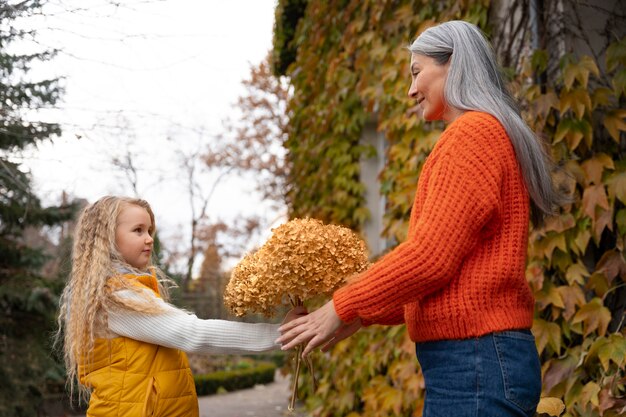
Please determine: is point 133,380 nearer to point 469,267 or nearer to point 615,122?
point 469,267

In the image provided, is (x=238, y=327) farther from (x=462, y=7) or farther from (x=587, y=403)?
(x=462, y=7)

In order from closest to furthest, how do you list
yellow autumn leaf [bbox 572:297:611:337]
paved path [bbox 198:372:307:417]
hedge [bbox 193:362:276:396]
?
yellow autumn leaf [bbox 572:297:611:337] < paved path [bbox 198:372:307:417] < hedge [bbox 193:362:276:396]

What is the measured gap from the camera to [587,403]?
2971 mm

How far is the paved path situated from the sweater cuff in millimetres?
5107

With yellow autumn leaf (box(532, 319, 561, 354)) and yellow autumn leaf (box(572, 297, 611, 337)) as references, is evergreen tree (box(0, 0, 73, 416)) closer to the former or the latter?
yellow autumn leaf (box(532, 319, 561, 354))

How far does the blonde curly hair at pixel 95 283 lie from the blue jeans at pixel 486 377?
90cm

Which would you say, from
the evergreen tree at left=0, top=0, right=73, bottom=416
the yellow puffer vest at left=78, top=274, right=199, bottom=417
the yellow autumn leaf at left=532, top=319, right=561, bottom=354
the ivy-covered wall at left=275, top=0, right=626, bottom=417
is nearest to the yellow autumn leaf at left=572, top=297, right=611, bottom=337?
the ivy-covered wall at left=275, top=0, right=626, bottom=417

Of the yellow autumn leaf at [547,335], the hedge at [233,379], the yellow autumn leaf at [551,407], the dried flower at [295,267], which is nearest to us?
the dried flower at [295,267]

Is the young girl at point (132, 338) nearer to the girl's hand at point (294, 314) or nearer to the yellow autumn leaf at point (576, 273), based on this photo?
the girl's hand at point (294, 314)

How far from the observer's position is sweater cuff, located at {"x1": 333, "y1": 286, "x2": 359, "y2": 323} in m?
1.76

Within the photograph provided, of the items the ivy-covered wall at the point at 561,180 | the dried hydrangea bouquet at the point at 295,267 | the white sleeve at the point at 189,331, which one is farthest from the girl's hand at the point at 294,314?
the ivy-covered wall at the point at 561,180

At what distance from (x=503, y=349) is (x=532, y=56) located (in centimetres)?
220

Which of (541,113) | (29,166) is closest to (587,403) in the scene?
(541,113)

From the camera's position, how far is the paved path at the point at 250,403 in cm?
857
